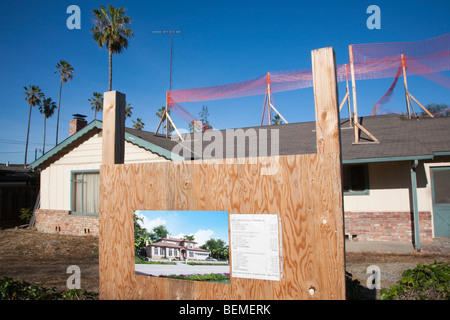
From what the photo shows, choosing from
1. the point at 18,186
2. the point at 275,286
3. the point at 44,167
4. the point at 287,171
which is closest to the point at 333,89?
the point at 287,171

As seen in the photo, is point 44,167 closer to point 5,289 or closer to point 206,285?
point 5,289

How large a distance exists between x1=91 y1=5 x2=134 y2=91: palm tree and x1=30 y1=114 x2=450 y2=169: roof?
11848 millimetres

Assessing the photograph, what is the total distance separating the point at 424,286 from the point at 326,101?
2.26 meters

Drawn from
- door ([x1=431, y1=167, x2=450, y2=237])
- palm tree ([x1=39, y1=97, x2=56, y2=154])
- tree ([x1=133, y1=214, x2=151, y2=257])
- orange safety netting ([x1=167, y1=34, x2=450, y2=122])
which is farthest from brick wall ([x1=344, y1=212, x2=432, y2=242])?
palm tree ([x1=39, y1=97, x2=56, y2=154])

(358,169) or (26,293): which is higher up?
(358,169)

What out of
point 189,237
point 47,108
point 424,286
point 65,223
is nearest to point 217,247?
point 189,237

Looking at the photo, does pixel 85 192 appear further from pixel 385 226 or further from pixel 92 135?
pixel 385 226

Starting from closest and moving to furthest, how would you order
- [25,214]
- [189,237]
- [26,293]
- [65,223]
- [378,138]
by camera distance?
[189,237], [26,293], [378,138], [65,223], [25,214]

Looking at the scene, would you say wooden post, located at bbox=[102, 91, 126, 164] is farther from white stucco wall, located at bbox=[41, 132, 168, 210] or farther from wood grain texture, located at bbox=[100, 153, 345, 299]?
white stucco wall, located at bbox=[41, 132, 168, 210]

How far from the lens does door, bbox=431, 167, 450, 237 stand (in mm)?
9953

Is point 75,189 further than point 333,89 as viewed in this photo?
Yes

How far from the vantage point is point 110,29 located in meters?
22.7

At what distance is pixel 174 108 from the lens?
13969mm
